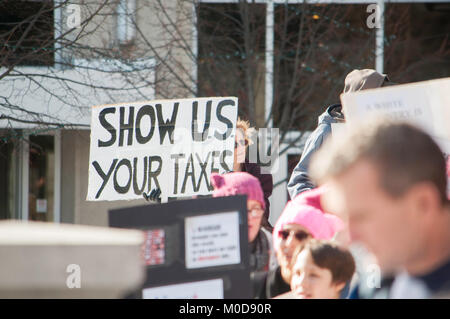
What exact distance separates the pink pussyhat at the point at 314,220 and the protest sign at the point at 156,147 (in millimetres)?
2225

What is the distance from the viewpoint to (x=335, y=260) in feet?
9.67

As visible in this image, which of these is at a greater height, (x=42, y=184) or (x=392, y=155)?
(x=392, y=155)

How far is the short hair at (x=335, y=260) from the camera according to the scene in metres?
2.95

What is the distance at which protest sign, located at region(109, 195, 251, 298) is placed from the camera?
8.72ft

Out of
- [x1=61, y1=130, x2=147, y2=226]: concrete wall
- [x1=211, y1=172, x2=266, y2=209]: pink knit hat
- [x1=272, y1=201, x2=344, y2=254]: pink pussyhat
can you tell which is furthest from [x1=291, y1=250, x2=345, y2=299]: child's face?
[x1=61, y1=130, x2=147, y2=226]: concrete wall

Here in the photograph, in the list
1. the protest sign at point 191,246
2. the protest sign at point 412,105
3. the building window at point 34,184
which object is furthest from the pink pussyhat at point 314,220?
the building window at point 34,184

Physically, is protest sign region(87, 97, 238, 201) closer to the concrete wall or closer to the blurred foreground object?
the blurred foreground object

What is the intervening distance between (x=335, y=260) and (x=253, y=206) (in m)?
0.57

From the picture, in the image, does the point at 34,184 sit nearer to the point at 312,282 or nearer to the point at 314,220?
the point at 314,220

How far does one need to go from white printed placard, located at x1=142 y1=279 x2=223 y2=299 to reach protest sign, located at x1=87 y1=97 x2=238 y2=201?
2739 millimetres

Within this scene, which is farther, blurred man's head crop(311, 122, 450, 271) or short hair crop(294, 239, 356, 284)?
short hair crop(294, 239, 356, 284)

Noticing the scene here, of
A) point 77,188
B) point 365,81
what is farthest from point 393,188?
point 77,188

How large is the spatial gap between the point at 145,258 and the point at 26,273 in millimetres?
717
